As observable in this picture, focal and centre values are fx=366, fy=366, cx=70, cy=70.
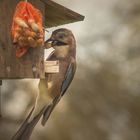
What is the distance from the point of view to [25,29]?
4.15ft

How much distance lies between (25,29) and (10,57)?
11 cm

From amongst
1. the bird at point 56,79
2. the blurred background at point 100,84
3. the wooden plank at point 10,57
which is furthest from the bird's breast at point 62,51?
the blurred background at point 100,84

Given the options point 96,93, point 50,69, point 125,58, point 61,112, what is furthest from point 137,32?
point 50,69

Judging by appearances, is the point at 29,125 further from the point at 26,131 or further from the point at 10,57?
the point at 10,57

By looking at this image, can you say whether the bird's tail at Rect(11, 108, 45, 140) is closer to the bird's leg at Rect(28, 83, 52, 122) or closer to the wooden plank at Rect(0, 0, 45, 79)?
the bird's leg at Rect(28, 83, 52, 122)

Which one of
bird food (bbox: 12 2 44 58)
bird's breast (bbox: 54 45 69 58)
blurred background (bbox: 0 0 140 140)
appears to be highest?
bird food (bbox: 12 2 44 58)

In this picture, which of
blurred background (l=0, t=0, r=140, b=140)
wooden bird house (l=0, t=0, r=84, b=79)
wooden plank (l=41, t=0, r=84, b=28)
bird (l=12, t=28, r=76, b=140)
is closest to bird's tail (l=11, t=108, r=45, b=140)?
bird (l=12, t=28, r=76, b=140)

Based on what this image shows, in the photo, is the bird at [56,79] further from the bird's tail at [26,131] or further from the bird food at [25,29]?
the bird food at [25,29]

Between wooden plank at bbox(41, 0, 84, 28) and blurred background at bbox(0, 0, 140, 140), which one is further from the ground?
wooden plank at bbox(41, 0, 84, 28)

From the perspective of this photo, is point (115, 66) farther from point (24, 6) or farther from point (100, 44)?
point (24, 6)

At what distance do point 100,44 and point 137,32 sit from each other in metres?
0.25

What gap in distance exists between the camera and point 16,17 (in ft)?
4.24

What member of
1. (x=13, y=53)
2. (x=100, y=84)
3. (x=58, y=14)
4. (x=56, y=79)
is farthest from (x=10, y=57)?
(x=100, y=84)

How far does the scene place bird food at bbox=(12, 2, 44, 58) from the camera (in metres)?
1.27
